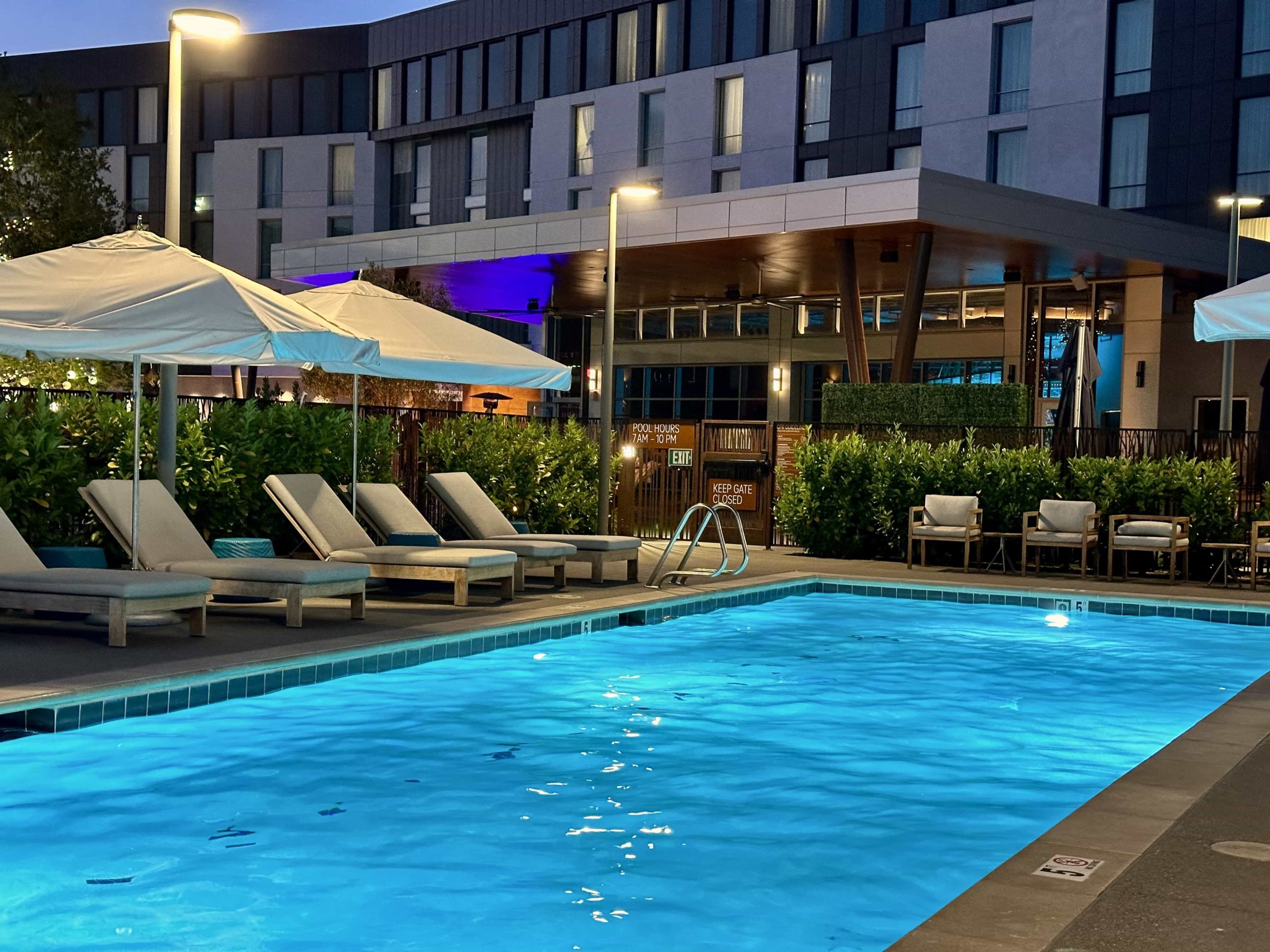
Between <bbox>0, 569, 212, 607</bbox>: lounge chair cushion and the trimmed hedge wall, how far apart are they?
40.6ft

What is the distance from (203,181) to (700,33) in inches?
889

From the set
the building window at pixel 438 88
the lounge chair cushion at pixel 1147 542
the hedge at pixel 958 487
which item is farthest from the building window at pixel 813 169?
the lounge chair cushion at pixel 1147 542

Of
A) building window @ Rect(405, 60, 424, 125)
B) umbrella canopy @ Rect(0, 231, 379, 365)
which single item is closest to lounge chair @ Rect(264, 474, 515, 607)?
umbrella canopy @ Rect(0, 231, 379, 365)

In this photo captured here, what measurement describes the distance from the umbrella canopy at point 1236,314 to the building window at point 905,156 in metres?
26.6

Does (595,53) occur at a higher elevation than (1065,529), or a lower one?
higher

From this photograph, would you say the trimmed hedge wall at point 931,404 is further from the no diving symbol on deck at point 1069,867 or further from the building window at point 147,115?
the building window at point 147,115

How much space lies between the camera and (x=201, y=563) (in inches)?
376

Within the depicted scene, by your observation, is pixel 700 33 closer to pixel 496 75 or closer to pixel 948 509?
pixel 496 75

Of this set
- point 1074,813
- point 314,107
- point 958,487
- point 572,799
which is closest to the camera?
point 1074,813

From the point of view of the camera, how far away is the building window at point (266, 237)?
5116cm

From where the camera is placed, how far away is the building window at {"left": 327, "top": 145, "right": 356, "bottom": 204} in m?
50.1

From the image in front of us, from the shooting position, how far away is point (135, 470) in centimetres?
950

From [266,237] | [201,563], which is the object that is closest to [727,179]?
[266,237]

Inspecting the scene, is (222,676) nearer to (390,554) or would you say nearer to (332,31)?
(390,554)
